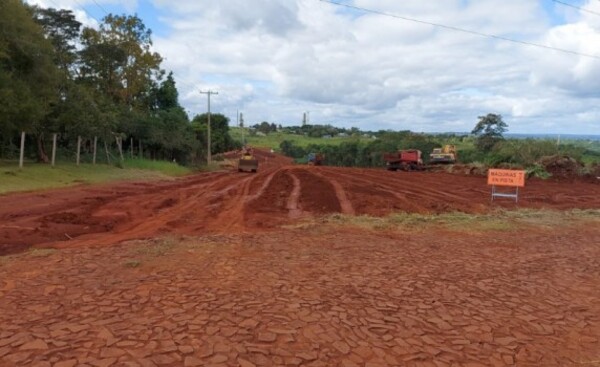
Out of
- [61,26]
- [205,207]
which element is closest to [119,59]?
[61,26]

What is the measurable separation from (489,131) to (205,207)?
151 ft

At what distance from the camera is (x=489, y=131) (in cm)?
5412

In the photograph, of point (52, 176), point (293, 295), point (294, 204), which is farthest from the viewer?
point (52, 176)

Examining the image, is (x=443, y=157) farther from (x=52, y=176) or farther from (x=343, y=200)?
(x=52, y=176)

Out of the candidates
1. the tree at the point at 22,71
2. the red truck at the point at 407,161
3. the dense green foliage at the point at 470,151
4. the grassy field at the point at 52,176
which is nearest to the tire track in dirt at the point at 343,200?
the grassy field at the point at 52,176

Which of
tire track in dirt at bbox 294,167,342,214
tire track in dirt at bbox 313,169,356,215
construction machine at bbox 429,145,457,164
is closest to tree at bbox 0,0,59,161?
tire track in dirt at bbox 294,167,342,214

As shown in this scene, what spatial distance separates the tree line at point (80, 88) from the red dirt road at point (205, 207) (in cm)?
628

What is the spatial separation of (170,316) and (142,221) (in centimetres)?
728

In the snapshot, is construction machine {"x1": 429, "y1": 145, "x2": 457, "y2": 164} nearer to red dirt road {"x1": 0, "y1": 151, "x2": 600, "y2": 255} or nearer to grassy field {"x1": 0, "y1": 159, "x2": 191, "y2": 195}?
red dirt road {"x1": 0, "y1": 151, "x2": 600, "y2": 255}

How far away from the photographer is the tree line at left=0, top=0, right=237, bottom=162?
830 inches

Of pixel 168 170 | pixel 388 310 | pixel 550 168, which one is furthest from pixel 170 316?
pixel 168 170

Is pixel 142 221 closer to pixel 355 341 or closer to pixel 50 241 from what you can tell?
pixel 50 241

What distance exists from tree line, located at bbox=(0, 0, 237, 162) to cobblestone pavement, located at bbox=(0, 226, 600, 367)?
1582 centimetres

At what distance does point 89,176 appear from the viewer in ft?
81.3
